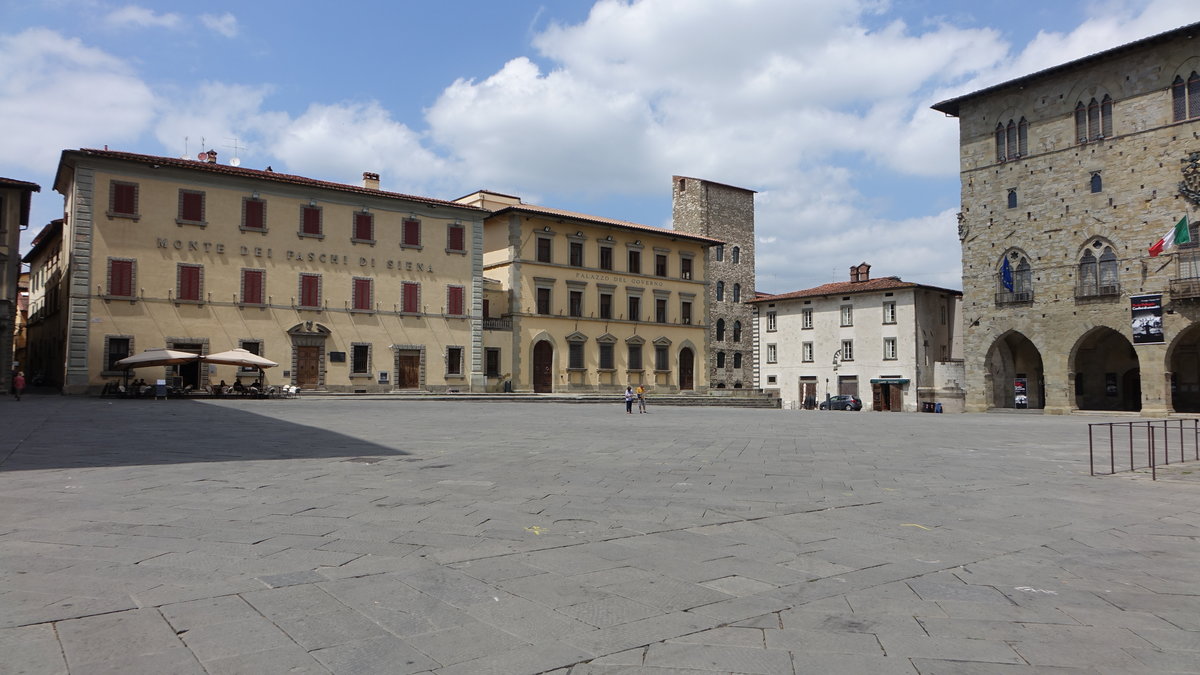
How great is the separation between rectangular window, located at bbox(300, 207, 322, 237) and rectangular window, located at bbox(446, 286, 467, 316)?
6875 mm

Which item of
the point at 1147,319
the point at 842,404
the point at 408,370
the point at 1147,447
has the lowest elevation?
the point at 1147,447

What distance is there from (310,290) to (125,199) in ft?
25.8

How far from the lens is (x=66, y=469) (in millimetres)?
9297

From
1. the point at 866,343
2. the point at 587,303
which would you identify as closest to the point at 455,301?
the point at 587,303

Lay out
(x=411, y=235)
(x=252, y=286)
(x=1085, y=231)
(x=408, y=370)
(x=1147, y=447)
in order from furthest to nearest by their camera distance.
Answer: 1. (x=411, y=235)
2. (x=1085, y=231)
3. (x=408, y=370)
4. (x=252, y=286)
5. (x=1147, y=447)

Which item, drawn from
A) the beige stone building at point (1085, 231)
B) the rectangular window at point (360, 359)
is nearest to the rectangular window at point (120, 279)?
the rectangular window at point (360, 359)

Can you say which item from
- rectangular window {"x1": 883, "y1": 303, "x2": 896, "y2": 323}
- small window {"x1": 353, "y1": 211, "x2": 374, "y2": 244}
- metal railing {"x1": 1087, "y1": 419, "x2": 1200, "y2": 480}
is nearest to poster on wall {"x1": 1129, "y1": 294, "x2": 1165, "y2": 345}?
metal railing {"x1": 1087, "y1": 419, "x2": 1200, "y2": 480}

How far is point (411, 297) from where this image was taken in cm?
3891

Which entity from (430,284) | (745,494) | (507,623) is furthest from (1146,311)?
(507,623)

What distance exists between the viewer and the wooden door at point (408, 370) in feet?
126

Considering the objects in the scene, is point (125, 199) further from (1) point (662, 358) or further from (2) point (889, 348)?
(2) point (889, 348)

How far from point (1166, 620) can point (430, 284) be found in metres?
37.3

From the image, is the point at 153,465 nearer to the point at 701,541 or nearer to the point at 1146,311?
the point at 701,541

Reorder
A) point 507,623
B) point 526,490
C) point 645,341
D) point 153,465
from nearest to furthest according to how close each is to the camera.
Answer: point 507,623
point 526,490
point 153,465
point 645,341
